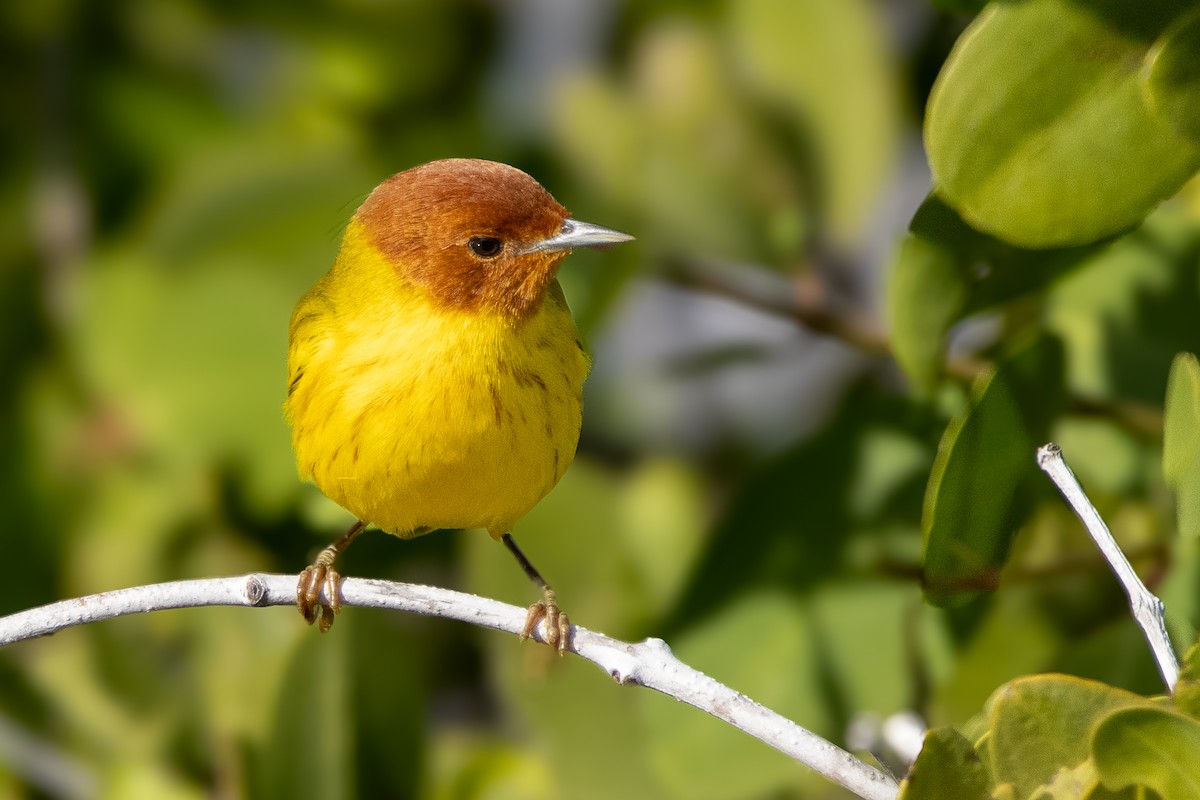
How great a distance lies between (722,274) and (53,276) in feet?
6.35

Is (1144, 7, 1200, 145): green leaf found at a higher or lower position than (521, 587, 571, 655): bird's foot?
higher

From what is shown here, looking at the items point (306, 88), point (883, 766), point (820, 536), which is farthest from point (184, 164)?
point (883, 766)

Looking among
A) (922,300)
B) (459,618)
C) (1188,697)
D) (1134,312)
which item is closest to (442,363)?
(459,618)

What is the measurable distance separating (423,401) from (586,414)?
2108 mm

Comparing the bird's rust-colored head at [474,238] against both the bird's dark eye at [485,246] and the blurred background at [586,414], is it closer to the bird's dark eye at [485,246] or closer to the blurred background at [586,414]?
the bird's dark eye at [485,246]

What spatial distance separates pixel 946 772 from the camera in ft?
4.76

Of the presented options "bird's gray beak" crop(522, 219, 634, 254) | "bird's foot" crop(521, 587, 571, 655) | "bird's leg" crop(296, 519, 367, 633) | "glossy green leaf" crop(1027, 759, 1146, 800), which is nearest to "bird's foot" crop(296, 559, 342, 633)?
"bird's leg" crop(296, 519, 367, 633)

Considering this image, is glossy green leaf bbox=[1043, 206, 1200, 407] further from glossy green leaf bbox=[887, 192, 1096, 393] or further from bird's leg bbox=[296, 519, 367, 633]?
bird's leg bbox=[296, 519, 367, 633]

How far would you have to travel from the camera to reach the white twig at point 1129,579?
4.82 ft

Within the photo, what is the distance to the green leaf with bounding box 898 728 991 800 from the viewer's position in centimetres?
143

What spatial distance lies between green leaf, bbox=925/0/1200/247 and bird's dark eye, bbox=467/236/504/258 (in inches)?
31.8

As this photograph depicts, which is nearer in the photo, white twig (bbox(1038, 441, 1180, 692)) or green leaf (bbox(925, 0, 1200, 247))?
white twig (bbox(1038, 441, 1180, 692))

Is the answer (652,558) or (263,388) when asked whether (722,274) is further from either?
(263,388)

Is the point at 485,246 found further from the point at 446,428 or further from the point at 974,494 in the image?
the point at 974,494
